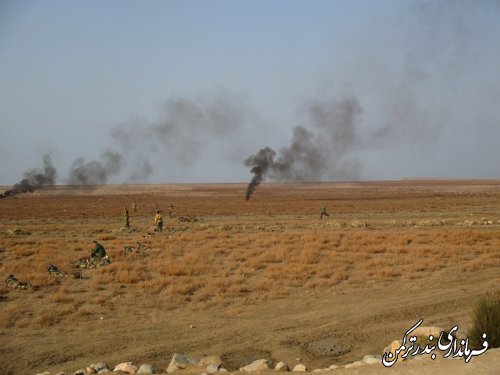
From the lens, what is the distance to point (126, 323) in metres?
15.0

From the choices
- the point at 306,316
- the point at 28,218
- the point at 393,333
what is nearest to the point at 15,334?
the point at 306,316

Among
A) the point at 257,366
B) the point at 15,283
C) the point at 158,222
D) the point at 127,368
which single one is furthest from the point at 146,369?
the point at 158,222

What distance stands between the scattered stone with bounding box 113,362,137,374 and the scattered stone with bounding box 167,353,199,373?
720mm

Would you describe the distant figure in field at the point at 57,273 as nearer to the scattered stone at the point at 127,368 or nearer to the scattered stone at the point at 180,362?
the scattered stone at the point at 127,368

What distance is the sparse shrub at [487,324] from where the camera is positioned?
1055cm

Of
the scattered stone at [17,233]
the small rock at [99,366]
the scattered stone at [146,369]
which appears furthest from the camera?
the scattered stone at [17,233]

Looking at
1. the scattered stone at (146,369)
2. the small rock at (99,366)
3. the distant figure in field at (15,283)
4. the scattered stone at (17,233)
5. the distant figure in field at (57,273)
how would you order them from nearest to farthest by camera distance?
the scattered stone at (146,369) → the small rock at (99,366) → the distant figure in field at (15,283) → the distant figure in field at (57,273) → the scattered stone at (17,233)

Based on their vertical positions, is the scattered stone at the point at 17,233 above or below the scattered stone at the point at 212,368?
above

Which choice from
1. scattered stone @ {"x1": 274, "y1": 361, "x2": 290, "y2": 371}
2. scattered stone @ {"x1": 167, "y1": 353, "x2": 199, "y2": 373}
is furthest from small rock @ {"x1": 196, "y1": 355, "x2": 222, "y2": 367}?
scattered stone @ {"x1": 274, "y1": 361, "x2": 290, "y2": 371}

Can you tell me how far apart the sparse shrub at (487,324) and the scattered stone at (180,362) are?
19.1 feet

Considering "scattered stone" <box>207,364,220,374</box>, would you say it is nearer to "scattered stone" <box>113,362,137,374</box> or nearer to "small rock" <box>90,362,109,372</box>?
"scattered stone" <box>113,362,137,374</box>

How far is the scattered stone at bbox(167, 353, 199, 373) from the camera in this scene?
1066 centimetres

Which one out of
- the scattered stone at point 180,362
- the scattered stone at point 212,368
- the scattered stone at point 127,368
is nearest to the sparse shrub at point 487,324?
the scattered stone at point 212,368

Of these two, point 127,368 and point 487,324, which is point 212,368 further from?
point 487,324
